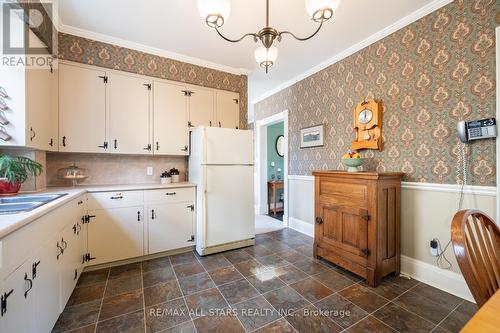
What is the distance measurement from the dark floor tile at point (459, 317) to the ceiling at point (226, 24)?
268 cm

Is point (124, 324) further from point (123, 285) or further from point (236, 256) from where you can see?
point (236, 256)

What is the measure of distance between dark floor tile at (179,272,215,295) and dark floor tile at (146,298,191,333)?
16 centimetres

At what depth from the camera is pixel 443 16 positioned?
201cm

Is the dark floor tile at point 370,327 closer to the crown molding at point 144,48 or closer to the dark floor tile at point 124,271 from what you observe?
the dark floor tile at point 124,271

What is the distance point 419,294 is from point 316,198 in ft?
4.12

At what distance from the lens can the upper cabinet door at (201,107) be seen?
124 inches

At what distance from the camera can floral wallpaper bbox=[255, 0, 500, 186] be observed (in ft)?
5.88

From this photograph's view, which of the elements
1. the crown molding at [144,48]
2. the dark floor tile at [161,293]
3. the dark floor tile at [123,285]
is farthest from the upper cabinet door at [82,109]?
the dark floor tile at [161,293]

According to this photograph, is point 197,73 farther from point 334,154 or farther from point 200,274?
point 200,274

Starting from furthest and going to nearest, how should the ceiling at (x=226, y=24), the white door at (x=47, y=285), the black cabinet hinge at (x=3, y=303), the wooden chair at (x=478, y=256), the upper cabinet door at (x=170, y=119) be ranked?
the upper cabinet door at (x=170, y=119) → the ceiling at (x=226, y=24) → the white door at (x=47, y=285) → the black cabinet hinge at (x=3, y=303) → the wooden chair at (x=478, y=256)

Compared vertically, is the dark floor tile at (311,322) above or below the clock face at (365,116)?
below

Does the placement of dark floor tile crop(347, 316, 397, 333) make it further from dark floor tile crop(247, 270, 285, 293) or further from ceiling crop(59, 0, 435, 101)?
ceiling crop(59, 0, 435, 101)

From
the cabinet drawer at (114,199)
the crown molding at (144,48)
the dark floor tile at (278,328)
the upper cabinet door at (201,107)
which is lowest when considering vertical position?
the dark floor tile at (278,328)

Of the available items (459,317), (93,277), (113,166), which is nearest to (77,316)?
(93,277)
